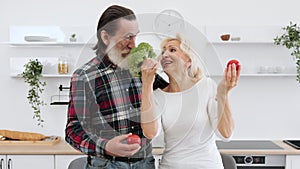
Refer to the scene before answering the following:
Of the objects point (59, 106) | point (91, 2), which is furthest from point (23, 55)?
point (91, 2)

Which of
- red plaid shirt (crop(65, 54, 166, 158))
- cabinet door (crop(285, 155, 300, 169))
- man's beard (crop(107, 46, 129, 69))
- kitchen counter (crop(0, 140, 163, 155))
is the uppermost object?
man's beard (crop(107, 46, 129, 69))

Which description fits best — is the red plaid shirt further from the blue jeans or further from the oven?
the oven

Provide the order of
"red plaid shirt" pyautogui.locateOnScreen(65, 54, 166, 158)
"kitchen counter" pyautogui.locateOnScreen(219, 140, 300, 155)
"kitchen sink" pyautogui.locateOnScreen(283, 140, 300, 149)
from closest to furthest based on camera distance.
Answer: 1. "red plaid shirt" pyautogui.locateOnScreen(65, 54, 166, 158)
2. "kitchen counter" pyautogui.locateOnScreen(219, 140, 300, 155)
3. "kitchen sink" pyautogui.locateOnScreen(283, 140, 300, 149)

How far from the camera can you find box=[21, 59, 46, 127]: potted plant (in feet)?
7.80

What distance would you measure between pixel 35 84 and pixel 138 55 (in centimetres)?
172

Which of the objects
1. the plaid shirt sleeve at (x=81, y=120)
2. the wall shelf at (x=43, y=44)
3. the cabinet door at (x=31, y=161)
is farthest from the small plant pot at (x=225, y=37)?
the plaid shirt sleeve at (x=81, y=120)

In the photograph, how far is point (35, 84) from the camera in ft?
7.88

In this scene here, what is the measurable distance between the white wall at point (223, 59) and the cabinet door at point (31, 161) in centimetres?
45

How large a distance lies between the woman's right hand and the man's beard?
54 mm

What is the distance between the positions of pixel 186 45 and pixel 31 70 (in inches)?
66.4

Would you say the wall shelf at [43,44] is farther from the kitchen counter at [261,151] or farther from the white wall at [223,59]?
the kitchen counter at [261,151]

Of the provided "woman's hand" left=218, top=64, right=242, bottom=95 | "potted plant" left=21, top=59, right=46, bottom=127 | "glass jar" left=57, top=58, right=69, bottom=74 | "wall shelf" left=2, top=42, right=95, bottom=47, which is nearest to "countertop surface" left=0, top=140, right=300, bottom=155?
"potted plant" left=21, top=59, right=46, bottom=127

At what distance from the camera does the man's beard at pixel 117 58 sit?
89 cm

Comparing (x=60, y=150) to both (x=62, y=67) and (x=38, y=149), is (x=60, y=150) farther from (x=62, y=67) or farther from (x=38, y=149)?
(x=62, y=67)
